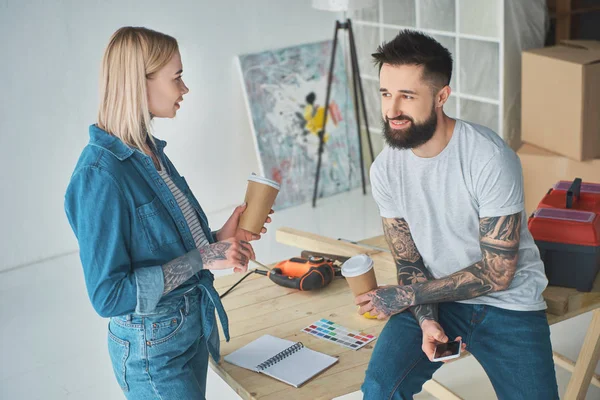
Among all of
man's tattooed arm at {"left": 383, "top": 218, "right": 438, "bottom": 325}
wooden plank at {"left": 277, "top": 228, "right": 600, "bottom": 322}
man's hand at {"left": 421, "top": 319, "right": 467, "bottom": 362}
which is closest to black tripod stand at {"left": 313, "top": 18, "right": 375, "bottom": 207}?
wooden plank at {"left": 277, "top": 228, "right": 600, "bottom": 322}

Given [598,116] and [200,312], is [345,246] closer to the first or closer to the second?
[200,312]

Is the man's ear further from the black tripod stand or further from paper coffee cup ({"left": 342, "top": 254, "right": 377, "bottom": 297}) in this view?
the black tripod stand

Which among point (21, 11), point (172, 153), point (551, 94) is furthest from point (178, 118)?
point (551, 94)

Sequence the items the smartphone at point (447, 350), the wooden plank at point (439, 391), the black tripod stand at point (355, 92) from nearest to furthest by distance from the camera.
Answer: the smartphone at point (447, 350), the wooden plank at point (439, 391), the black tripod stand at point (355, 92)

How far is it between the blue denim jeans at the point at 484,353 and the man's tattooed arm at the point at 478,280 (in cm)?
6

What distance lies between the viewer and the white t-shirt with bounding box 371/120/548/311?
2.18m

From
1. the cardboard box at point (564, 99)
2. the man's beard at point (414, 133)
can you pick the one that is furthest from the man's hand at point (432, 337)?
the cardboard box at point (564, 99)

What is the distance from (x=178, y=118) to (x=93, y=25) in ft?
2.52

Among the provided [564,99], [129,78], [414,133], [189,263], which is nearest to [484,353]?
[414,133]

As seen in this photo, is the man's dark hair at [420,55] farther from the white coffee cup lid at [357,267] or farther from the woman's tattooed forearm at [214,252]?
the woman's tattooed forearm at [214,252]

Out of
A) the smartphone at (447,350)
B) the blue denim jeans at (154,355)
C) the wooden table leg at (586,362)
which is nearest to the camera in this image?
the blue denim jeans at (154,355)

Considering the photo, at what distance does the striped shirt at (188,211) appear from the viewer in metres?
2.09

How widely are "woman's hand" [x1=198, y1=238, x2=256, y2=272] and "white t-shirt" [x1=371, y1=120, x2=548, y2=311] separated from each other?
533mm

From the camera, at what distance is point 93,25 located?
454cm
